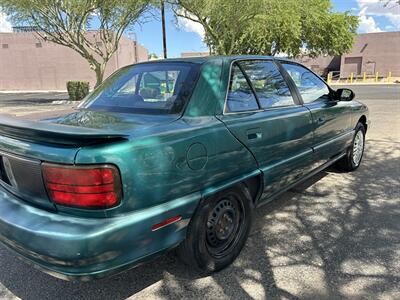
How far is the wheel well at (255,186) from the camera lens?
3.03 meters

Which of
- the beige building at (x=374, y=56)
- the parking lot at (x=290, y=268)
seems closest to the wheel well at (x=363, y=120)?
the parking lot at (x=290, y=268)

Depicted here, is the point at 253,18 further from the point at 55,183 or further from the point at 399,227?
the point at 55,183

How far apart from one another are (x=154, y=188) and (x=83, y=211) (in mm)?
417

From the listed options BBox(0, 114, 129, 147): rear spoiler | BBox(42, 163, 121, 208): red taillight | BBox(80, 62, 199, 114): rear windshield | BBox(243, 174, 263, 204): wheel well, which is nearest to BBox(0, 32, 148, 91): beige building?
BBox(80, 62, 199, 114): rear windshield

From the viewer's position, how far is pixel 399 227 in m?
3.54

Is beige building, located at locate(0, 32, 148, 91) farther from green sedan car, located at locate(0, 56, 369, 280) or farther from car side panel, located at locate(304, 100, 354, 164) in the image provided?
green sedan car, located at locate(0, 56, 369, 280)

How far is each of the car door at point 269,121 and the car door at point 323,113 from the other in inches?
8.3

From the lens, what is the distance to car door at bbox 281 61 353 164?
3914 mm

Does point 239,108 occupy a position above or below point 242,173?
above

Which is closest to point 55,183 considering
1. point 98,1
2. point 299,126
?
point 299,126

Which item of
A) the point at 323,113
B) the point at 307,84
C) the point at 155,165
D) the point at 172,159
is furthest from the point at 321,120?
the point at 155,165

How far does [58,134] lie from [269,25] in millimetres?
18940

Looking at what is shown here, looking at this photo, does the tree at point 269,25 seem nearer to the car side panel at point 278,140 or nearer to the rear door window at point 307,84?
the rear door window at point 307,84

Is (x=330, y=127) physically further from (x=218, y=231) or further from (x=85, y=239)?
(x=85, y=239)
